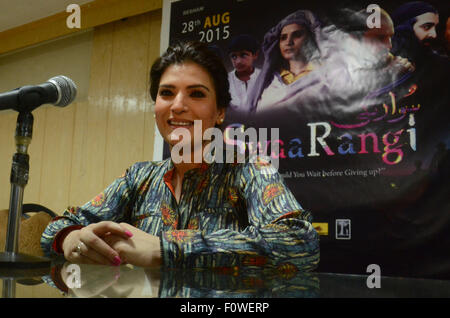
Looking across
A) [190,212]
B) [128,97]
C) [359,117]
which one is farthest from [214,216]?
[128,97]

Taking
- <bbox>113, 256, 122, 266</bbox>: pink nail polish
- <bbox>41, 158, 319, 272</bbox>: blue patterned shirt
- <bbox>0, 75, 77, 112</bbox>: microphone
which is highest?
<bbox>0, 75, 77, 112</bbox>: microphone

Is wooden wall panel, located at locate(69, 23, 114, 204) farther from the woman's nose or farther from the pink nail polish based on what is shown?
the pink nail polish

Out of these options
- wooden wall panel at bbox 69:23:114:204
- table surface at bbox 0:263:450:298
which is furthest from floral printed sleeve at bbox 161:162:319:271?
wooden wall panel at bbox 69:23:114:204

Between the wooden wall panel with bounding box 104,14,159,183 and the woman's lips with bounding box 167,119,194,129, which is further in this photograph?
the wooden wall panel with bounding box 104,14,159,183

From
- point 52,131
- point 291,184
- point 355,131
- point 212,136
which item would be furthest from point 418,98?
point 52,131

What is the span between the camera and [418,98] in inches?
62.4

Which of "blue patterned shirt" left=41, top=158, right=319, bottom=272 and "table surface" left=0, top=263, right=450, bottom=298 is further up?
"blue patterned shirt" left=41, top=158, right=319, bottom=272

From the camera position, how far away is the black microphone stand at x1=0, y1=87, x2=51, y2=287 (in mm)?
685

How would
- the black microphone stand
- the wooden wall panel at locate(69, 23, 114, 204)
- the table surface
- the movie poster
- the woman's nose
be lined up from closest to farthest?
1. the table surface
2. the black microphone stand
3. the woman's nose
4. the movie poster
5. the wooden wall panel at locate(69, 23, 114, 204)

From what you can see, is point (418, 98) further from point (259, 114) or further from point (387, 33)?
point (259, 114)

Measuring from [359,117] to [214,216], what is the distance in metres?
0.99

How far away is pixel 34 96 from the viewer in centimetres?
77

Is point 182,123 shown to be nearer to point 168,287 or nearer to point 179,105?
point 179,105

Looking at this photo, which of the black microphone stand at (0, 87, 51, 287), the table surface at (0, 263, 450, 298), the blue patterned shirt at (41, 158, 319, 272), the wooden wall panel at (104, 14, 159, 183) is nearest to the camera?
the table surface at (0, 263, 450, 298)
